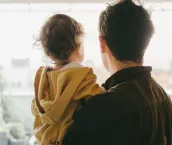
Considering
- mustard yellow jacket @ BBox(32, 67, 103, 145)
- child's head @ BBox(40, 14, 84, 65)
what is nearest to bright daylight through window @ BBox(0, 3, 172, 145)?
child's head @ BBox(40, 14, 84, 65)

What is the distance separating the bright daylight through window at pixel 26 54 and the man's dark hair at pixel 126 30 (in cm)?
81

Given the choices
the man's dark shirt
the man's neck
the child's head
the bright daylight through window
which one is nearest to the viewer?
the man's dark shirt

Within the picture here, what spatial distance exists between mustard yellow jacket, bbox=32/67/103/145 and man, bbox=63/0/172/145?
0.28 ft

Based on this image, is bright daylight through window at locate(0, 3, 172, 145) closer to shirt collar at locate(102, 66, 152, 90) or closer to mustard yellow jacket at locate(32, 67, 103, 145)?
mustard yellow jacket at locate(32, 67, 103, 145)

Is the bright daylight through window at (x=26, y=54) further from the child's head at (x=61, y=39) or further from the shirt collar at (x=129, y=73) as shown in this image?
the shirt collar at (x=129, y=73)

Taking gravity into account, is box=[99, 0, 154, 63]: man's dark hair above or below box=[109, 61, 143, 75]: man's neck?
above

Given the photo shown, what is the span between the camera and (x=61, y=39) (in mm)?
1166

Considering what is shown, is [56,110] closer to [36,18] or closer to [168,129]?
[168,129]

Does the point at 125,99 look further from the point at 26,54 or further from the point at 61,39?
the point at 26,54

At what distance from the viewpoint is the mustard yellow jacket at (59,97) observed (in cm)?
102

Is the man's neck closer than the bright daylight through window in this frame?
Yes

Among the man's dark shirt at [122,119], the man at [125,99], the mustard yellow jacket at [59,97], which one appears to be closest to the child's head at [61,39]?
the mustard yellow jacket at [59,97]

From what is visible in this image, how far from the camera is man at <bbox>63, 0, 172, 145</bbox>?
870mm

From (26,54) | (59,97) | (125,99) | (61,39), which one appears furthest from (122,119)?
(26,54)
